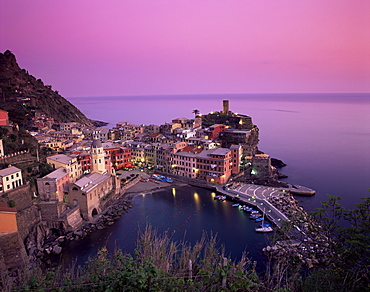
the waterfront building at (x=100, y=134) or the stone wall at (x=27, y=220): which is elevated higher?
the waterfront building at (x=100, y=134)

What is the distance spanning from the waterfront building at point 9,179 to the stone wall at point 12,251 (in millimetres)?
3822

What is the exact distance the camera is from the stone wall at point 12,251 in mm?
14578

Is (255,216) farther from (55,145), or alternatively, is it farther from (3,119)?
(3,119)

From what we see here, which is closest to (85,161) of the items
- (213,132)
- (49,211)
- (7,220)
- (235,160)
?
(49,211)

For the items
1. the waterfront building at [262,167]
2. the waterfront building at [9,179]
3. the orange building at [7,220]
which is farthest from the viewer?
the waterfront building at [262,167]

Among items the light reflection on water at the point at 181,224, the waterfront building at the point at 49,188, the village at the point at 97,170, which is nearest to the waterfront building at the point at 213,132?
the village at the point at 97,170

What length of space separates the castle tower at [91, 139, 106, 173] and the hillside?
26.9 metres

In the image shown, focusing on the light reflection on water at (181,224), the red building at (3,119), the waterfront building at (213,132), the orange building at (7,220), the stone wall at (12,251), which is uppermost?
the red building at (3,119)

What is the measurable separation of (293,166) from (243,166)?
9557mm

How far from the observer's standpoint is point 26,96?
5356 cm

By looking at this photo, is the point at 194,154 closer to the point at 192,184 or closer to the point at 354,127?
the point at 192,184

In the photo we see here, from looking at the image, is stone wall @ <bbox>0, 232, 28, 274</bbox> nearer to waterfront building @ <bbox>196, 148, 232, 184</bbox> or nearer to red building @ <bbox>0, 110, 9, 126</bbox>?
red building @ <bbox>0, 110, 9, 126</bbox>

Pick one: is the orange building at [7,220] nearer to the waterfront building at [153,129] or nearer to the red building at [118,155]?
the red building at [118,155]

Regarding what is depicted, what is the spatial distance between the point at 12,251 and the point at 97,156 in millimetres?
11445
